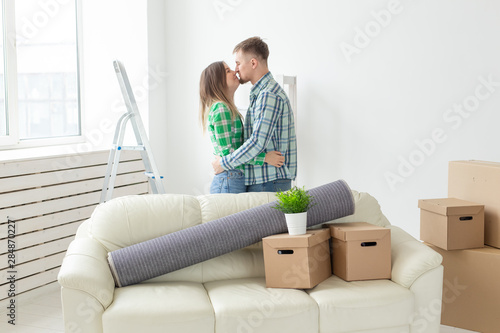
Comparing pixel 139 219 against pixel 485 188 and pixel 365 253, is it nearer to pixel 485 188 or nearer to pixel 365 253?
pixel 365 253

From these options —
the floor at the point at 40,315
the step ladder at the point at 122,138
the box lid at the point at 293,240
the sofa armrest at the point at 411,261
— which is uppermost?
the step ladder at the point at 122,138

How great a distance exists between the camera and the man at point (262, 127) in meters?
2.98

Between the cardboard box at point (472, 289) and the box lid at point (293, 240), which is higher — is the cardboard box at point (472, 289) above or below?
below

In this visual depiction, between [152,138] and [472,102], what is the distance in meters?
2.48

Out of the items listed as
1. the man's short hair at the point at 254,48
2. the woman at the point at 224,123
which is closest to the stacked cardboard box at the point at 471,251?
the woman at the point at 224,123

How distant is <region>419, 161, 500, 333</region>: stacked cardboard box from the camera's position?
2.87 metres

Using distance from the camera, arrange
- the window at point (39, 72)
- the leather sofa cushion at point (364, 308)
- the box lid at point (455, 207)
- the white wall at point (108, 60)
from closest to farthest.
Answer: the leather sofa cushion at point (364, 308)
the box lid at point (455, 207)
the window at point (39, 72)
the white wall at point (108, 60)

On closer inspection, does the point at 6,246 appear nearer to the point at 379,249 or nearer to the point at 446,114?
the point at 379,249

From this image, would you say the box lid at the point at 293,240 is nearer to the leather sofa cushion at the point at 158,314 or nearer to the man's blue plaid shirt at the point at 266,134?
the leather sofa cushion at the point at 158,314

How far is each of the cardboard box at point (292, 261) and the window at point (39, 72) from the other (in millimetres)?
2413

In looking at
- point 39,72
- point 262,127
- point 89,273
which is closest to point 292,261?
point 262,127

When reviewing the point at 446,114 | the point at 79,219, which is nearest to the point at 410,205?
the point at 446,114

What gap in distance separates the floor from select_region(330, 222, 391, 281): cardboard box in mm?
822

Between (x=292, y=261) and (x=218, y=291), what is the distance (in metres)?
0.36
